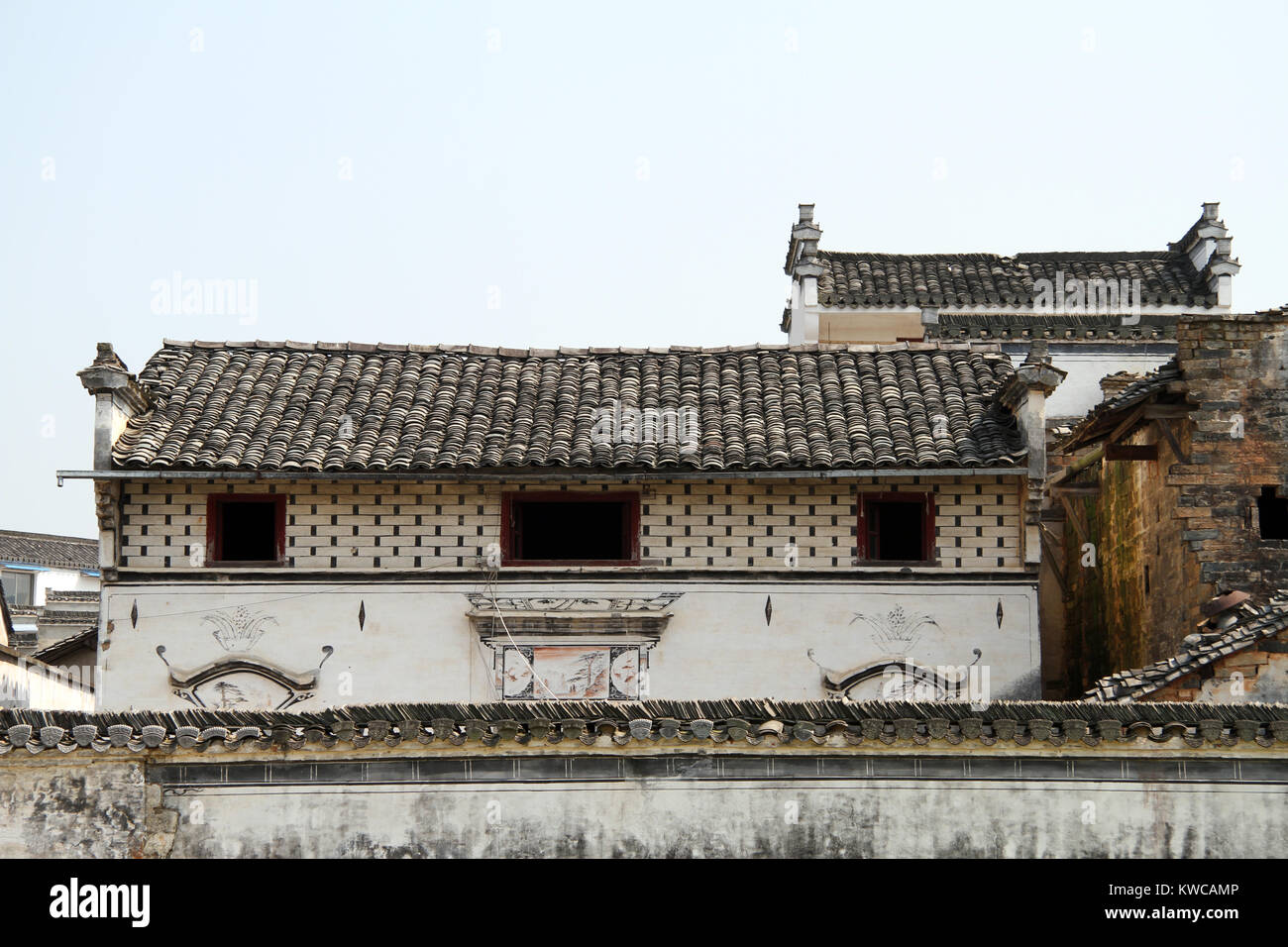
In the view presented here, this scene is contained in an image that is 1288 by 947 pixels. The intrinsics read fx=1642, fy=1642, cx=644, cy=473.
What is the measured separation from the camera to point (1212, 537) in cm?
1995

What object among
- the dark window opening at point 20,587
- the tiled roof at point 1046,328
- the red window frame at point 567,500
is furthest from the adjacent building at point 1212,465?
the dark window opening at point 20,587

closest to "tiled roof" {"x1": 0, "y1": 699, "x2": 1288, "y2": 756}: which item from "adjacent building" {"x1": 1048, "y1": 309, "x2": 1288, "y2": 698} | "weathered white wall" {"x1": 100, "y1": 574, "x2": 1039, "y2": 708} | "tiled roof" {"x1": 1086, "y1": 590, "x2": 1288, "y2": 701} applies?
"tiled roof" {"x1": 1086, "y1": 590, "x2": 1288, "y2": 701}

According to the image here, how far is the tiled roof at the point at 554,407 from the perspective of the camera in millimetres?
20109

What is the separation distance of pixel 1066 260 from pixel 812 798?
21569mm

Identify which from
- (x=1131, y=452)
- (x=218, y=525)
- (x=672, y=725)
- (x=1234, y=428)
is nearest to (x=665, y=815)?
(x=672, y=725)

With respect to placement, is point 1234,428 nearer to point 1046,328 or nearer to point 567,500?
point 567,500

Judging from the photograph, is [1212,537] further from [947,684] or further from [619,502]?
[619,502]

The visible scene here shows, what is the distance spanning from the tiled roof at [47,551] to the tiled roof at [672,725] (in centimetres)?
3995

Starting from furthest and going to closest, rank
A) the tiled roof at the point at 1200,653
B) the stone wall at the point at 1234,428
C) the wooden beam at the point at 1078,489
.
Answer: the wooden beam at the point at 1078,489 → the stone wall at the point at 1234,428 → the tiled roof at the point at 1200,653

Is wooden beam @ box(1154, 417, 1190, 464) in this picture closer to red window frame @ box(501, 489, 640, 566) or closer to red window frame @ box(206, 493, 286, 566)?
red window frame @ box(501, 489, 640, 566)

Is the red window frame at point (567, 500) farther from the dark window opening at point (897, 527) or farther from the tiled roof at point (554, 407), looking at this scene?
the dark window opening at point (897, 527)

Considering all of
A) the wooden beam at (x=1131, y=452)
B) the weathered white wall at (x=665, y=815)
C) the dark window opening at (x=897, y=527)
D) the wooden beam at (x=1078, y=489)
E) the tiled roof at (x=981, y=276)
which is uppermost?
the tiled roof at (x=981, y=276)
